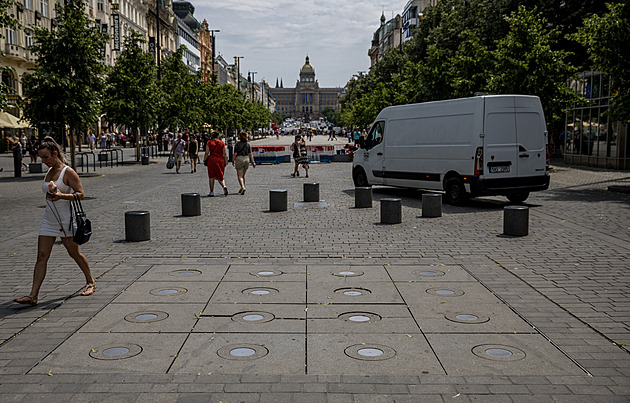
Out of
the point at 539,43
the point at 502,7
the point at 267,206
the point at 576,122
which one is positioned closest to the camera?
the point at 267,206

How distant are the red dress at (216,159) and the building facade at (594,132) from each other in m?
16.9

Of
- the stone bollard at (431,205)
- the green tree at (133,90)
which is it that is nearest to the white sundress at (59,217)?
the stone bollard at (431,205)

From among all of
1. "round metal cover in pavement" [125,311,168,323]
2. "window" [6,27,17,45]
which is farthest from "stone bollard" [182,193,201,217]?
"window" [6,27,17,45]

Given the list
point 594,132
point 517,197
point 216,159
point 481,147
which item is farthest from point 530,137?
point 594,132

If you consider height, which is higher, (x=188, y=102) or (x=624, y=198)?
(x=188, y=102)

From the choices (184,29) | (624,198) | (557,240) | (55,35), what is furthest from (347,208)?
(184,29)

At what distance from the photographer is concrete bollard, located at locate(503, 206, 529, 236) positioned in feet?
35.4

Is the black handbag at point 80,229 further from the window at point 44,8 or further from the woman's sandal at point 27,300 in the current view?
the window at point 44,8

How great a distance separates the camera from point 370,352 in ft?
17.0

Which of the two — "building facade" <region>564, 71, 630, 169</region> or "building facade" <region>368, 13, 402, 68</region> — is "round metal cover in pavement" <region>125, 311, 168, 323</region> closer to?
"building facade" <region>564, 71, 630, 169</region>

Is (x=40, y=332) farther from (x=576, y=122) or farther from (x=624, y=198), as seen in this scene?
(x=576, y=122)

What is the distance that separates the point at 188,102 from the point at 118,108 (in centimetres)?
1026

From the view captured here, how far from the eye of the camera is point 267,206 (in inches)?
611

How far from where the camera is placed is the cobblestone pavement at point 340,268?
4.46 m
